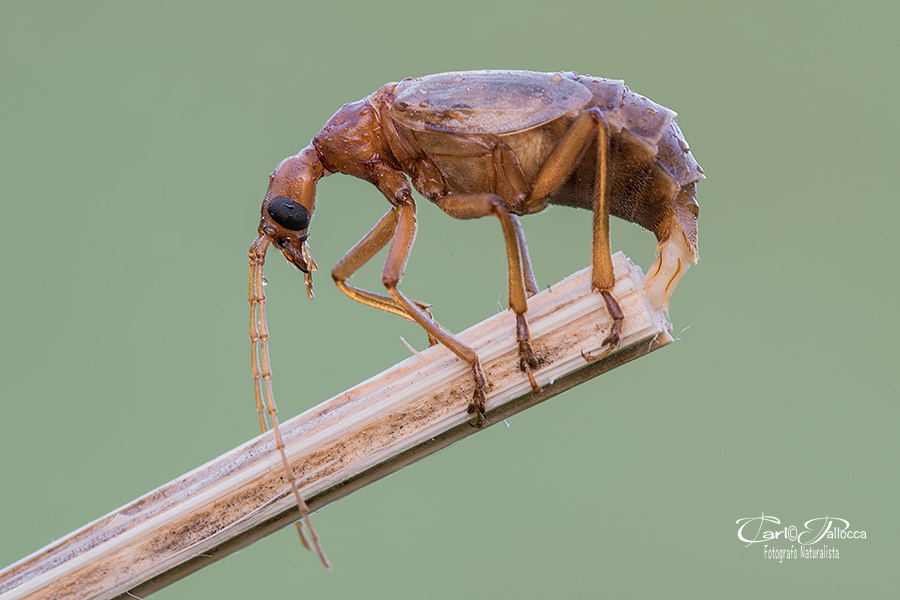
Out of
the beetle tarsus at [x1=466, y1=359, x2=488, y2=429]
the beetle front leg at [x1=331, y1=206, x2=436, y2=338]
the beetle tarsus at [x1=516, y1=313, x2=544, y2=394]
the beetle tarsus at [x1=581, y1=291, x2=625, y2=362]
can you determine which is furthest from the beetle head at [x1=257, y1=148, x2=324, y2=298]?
the beetle tarsus at [x1=581, y1=291, x2=625, y2=362]

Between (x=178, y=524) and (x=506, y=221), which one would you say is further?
(x=506, y=221)

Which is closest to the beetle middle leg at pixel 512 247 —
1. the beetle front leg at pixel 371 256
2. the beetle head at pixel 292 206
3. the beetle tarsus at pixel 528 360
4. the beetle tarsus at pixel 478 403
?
the beetle tarsus at pixel 528 360

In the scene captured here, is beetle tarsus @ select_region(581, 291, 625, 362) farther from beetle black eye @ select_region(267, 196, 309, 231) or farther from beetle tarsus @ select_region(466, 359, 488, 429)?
beetle black eye @ select_region(267, 196, 309, 231)

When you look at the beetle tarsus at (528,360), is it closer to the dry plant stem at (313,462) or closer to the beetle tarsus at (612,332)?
the dry plant stem at (313,462)

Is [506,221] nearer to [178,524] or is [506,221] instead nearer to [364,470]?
[364,470]

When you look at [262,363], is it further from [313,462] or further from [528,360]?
[528,360]

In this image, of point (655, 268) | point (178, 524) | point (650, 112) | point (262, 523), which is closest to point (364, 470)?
point (262, 523)
